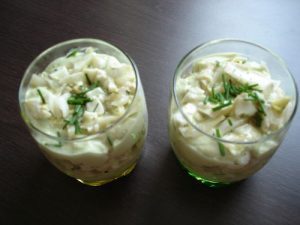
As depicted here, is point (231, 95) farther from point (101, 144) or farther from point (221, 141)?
point (101, 144)

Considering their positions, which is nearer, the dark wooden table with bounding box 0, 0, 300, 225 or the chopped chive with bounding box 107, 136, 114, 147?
the chopped chive with bounding box 107, 136, 114, 147

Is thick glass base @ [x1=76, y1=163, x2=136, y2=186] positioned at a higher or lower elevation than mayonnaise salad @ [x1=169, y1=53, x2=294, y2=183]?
lower

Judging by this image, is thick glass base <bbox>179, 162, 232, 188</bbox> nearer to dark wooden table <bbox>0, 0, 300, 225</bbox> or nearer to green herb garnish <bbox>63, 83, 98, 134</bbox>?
dark wooden table <bbox>0, 0, 300, 225</bbox>

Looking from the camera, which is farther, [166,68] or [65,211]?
[166,68]

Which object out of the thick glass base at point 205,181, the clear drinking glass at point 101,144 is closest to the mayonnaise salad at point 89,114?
the clear drinking glass at point 101,144

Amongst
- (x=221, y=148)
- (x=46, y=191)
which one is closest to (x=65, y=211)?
(x=46, y=191)

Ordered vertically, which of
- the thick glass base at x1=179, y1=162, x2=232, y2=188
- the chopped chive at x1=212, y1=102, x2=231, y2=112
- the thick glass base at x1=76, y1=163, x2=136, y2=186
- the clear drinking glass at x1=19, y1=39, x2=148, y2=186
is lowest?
the thick glass base at x1=76, y1=163, x2=136, y2=186

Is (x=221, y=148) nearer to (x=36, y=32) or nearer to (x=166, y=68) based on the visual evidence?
(x=166, y=68)

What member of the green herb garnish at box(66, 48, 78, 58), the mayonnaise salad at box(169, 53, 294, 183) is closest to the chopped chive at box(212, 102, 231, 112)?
the mayonnaise salad at box(169, 53, 294, 183)
